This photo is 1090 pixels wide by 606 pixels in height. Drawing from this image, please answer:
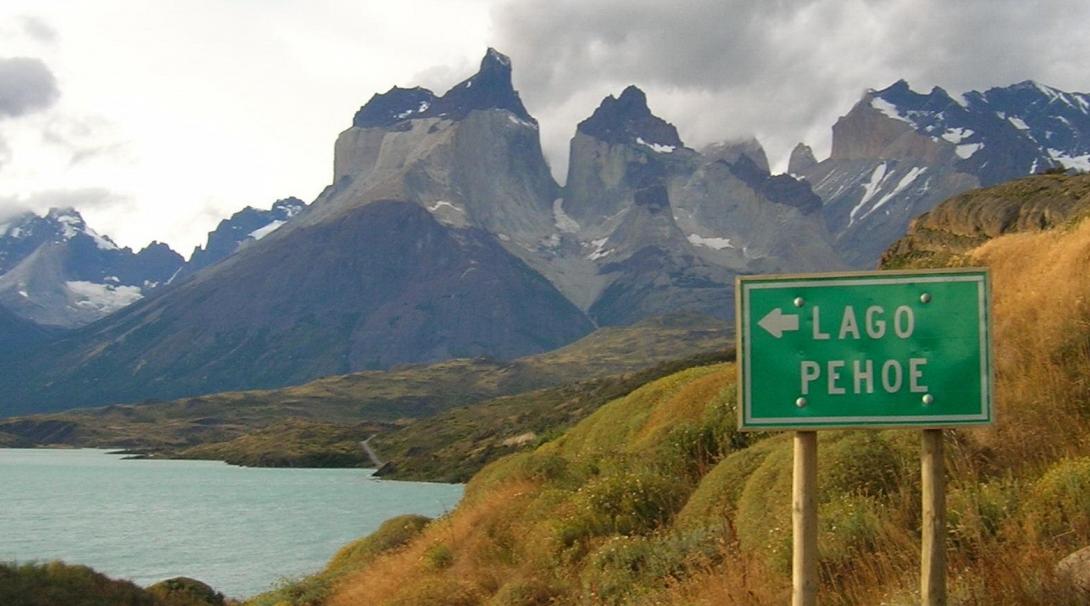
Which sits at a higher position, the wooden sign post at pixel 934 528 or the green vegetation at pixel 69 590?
the wooden sign post at pixel 934 528

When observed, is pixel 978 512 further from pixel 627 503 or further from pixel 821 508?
pixel 627 503

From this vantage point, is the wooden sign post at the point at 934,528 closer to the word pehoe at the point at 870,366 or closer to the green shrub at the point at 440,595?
the word pehoe at the point at 870,366

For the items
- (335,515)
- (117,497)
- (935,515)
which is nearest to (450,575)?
(935,515)

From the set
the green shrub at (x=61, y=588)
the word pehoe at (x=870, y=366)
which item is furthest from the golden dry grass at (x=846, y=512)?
the green shrub at (x=61, y=588)

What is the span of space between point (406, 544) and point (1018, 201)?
6592cm

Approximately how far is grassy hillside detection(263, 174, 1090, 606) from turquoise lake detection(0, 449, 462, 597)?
42309 millimetres

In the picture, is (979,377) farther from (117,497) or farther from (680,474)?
(117,497)

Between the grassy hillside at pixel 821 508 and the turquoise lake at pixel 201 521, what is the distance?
42.3m

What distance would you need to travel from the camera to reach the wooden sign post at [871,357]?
7.94m

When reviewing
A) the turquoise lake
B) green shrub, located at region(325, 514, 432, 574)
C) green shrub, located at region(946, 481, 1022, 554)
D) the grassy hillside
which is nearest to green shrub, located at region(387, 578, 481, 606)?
the grassy hillside

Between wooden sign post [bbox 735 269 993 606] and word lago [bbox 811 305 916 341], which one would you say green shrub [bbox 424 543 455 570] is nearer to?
wooden sign post [bbox 735 269 993 606]

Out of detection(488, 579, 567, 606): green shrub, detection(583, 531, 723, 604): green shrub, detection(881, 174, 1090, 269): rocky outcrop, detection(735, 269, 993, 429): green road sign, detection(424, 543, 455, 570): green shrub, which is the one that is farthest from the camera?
detection(881, 174, 1090, 269): rocky outcrop

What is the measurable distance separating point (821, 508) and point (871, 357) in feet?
19.5

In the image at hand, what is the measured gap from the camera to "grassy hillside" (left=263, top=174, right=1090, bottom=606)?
10.9m
